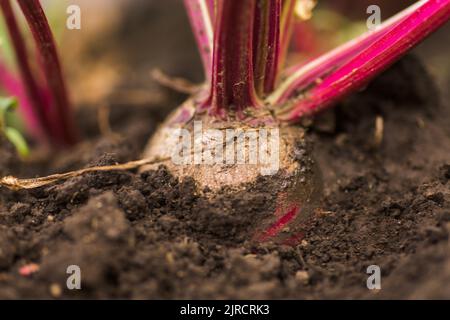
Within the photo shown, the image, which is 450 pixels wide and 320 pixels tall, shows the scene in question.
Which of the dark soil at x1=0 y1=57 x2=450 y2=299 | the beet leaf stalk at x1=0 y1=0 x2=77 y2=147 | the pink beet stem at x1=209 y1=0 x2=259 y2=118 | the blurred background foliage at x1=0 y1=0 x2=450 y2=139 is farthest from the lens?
the blurred background foliage at x1=0 y1=0 x2=450 y2=139

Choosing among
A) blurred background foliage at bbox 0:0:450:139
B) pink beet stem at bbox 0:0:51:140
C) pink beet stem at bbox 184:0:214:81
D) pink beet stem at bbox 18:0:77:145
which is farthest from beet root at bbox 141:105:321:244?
blurred background foliage at bbox 0:0:450:139

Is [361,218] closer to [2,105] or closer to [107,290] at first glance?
[107,290]

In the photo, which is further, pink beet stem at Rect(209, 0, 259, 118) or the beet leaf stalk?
the beet leaf stalk

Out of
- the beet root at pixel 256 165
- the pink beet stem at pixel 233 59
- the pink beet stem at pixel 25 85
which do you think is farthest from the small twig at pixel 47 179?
the pink beet stem at pixel 25 85

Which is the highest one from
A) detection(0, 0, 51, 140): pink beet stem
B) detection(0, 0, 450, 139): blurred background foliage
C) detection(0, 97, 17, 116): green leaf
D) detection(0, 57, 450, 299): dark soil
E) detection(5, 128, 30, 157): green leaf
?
detection(0, 0, 450, 139): blurred background foliage

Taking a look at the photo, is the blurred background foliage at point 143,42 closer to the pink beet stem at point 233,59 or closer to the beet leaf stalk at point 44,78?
the beet leaf stalk at point 44,78

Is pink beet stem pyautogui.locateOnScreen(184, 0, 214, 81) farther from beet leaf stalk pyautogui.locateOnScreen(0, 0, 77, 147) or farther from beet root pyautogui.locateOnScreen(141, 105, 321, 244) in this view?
beet leaf stalk pyautogui.locateOnScreen(0, 0, 77, 147)

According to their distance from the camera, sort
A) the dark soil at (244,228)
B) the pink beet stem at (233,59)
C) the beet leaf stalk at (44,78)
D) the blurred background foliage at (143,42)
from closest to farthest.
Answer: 1. the dark soil at (244,228)
2. the pink beet stem at (233,59)
3. the beet leaf stalk at (44,78)
4. the blurred background foliage at (143,42)
